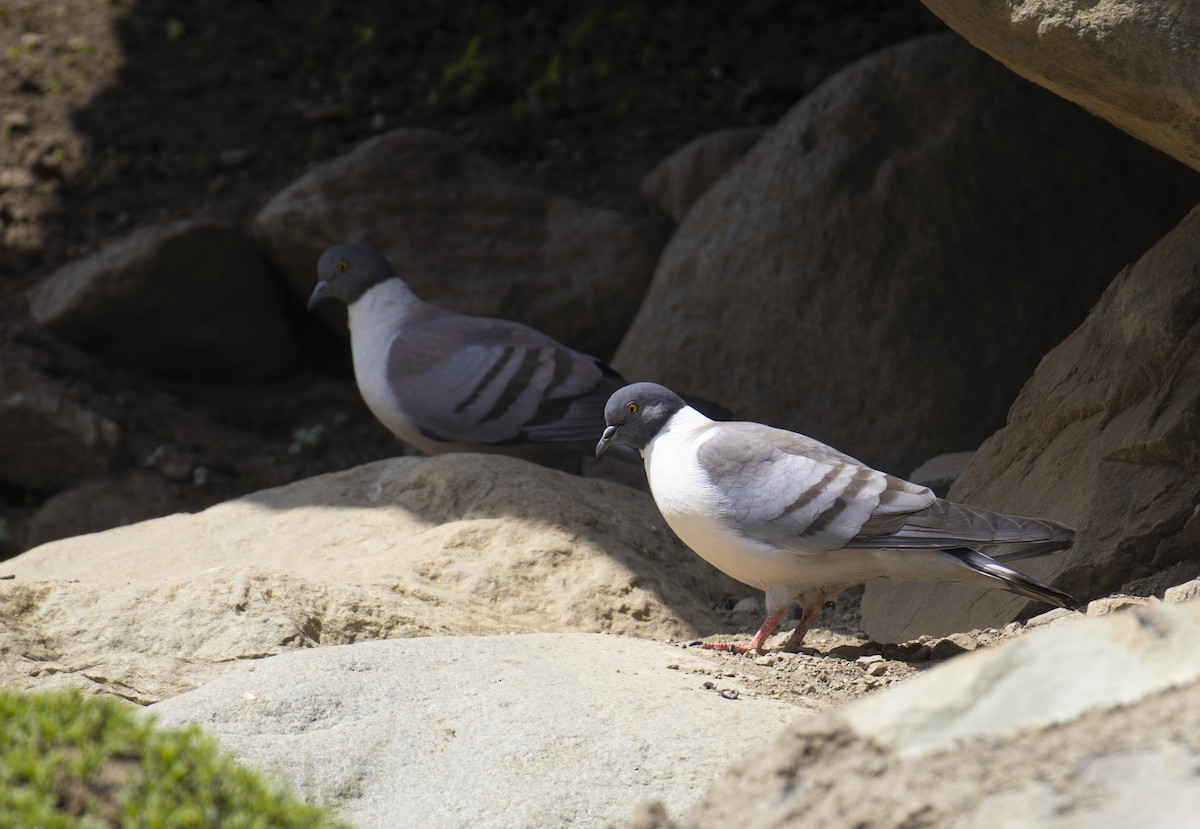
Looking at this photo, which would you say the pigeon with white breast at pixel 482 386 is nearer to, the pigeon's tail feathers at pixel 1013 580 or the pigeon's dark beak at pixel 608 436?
the pigeon's dark beak at pixel 608 436

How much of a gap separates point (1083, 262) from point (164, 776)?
627 cm

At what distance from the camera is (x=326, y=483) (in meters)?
6.40

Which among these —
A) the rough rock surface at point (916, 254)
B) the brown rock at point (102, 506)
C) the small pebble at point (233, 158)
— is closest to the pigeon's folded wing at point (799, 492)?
the rough rock surface at point (916, 254)

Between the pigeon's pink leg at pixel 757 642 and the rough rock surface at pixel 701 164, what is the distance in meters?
4.64

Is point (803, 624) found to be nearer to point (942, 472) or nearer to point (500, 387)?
point (942, 472)

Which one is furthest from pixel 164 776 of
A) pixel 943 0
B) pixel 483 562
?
pixel 943 0

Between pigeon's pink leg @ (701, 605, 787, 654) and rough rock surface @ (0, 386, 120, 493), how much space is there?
535 cm

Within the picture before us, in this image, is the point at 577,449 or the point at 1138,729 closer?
the point at 1138,729

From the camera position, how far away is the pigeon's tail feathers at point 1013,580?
13.2 feet

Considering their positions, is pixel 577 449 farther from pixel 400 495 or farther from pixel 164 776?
pixel 164 776

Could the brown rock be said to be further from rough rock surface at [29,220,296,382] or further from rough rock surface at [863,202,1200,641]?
rough rock surface at [863,202,1200,641]

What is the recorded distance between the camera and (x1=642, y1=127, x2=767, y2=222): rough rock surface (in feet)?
28.9

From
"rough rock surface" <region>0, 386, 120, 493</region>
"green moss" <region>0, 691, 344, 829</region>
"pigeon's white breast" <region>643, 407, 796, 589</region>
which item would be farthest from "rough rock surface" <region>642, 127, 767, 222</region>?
"green moss" <region>0, 691, 344, 829</region>

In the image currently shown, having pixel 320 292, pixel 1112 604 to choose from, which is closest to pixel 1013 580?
pixel 1112 604
